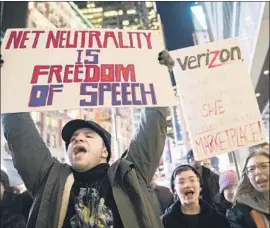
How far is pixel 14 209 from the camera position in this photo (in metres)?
2.57

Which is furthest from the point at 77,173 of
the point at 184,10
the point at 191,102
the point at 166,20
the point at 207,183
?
the point at 184,10

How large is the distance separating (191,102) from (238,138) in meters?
0.44

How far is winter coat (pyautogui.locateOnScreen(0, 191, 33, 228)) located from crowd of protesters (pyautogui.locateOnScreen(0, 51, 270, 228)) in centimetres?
74

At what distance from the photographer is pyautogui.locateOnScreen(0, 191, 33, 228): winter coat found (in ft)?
8.21

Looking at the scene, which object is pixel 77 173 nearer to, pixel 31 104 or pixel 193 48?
pixel 31 104

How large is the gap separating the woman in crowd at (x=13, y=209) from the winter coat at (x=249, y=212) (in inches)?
59.3

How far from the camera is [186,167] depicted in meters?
2.38

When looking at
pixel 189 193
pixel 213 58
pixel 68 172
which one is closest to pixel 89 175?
pixel 68 172

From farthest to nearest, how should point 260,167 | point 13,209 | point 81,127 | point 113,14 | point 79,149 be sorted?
point 113,14 → point 13,209 → point 260,167 → point 81,127 → point 79,149

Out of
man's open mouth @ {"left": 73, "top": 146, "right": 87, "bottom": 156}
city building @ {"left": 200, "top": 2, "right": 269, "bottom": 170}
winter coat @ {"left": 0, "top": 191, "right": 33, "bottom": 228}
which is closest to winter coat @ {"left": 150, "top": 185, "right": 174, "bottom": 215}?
winter coat @ {"left": 0, "top": 191, "right": 33, "bottom": 228}

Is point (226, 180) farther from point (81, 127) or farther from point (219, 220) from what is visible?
point (81, 127)

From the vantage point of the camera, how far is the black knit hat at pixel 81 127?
1.88 metres

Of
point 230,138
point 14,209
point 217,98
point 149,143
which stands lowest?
point 14,209

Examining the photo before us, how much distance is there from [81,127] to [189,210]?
3.08 ft
